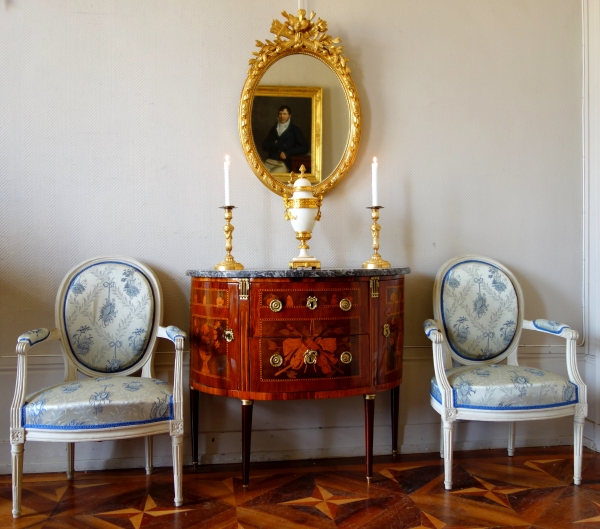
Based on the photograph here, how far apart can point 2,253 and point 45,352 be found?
49 centimetres

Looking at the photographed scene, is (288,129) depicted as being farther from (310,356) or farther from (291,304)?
(310,356)

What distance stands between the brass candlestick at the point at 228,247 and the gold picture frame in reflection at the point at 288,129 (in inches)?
13.1

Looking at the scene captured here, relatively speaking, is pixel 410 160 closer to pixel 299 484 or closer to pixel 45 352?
pixel 299 484

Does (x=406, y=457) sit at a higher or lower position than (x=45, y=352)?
Answer: lower

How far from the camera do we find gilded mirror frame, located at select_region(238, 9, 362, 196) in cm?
253

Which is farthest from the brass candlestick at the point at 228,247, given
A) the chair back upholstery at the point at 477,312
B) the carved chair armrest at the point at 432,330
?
the chair back upholstery at the point at 477,312

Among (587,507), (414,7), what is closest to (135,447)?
(587,507)

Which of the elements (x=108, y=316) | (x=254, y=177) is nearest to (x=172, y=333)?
(x=108, y=316)

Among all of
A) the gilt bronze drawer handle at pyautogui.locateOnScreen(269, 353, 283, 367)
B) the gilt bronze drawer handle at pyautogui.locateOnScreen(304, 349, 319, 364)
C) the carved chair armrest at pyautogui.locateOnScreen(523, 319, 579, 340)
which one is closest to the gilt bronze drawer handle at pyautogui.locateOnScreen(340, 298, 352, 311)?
the gilt bronze drawer handle at pyautogui.locateOnScreen(304, 349, 319, 364)

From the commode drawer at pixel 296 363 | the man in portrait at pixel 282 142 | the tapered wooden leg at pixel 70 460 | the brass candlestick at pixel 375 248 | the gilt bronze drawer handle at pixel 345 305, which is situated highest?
the man in portrait at pixel 282 142

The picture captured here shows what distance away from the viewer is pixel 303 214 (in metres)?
2.37

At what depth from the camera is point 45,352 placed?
2.45 meters

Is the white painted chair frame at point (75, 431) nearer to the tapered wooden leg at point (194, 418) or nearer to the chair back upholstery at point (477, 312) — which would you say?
the tapered wooden leg at point (194, 418)

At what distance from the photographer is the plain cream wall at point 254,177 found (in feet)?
8.03
